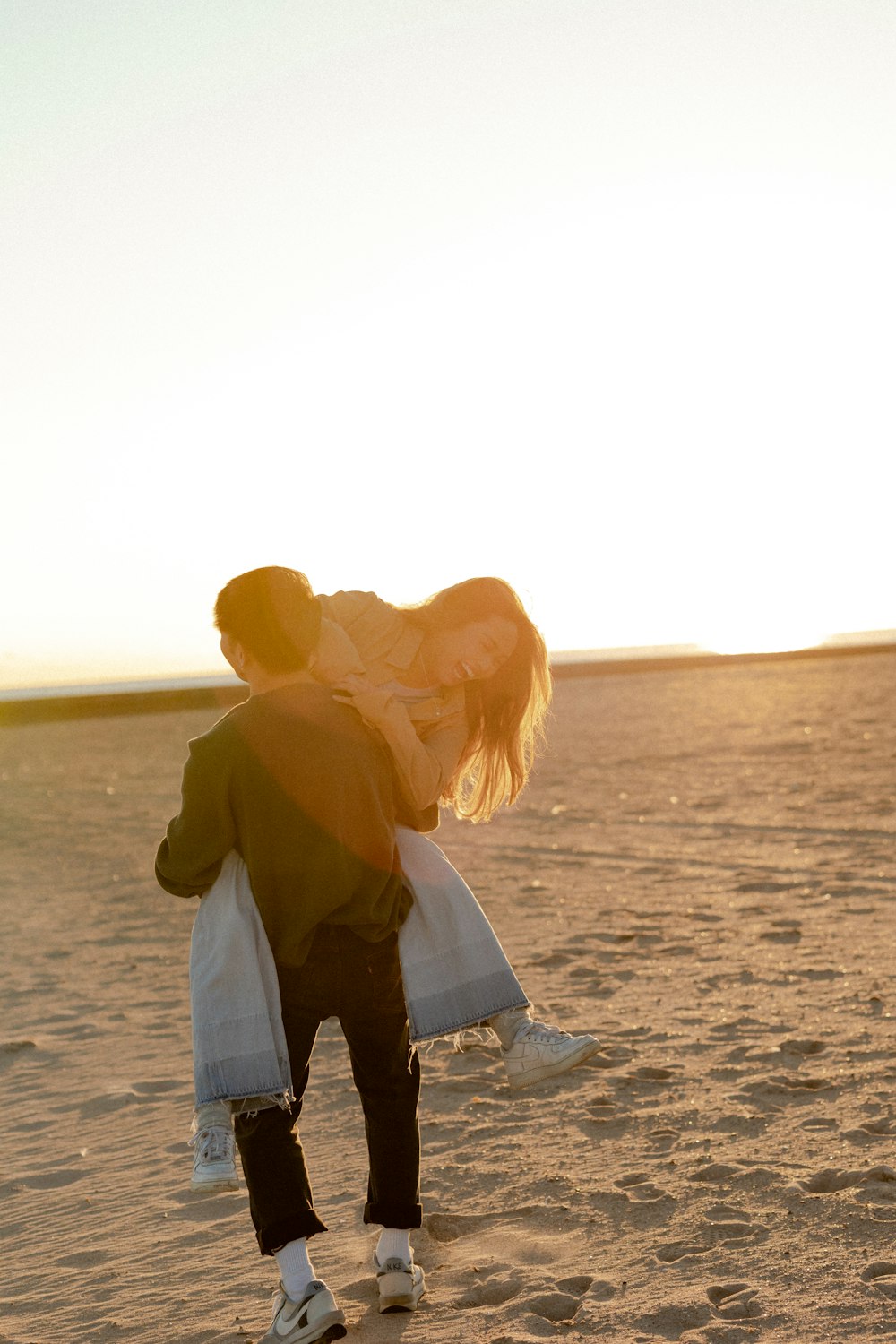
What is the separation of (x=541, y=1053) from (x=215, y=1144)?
93cm

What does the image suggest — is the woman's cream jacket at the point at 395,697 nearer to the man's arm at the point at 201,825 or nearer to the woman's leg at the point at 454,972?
the woman's leg at the point at 454,972

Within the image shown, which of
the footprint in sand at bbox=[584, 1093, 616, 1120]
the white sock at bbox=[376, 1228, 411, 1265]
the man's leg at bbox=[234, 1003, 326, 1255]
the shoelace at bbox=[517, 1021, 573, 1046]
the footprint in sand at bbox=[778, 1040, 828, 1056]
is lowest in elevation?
the footprint in sand at bbox=[584, 1093, 616, 1120]

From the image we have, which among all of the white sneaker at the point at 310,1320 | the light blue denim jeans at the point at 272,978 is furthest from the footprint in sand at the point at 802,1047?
the white sneaker at the point at 310,1320

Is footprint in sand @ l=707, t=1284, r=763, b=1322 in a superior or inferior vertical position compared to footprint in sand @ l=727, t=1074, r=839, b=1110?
superior

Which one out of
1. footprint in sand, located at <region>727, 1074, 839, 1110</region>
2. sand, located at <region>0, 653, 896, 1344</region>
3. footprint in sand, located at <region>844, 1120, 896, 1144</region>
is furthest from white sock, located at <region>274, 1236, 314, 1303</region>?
footprint in sand, located at <region>727, 1074, 839, 1110</region>

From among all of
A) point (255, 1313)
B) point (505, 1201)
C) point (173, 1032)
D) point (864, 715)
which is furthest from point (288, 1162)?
point (864, 715)

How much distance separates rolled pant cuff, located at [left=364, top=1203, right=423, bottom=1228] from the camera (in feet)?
12.1

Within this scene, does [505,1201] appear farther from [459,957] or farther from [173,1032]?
[173,1032]

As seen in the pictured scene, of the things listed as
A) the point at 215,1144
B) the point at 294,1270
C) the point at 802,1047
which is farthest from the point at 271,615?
the point at 802,1047

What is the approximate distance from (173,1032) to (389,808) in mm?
3898

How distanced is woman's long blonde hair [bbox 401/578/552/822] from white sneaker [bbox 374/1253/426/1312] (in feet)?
4.32

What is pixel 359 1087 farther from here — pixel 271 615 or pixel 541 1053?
pixel 271 615

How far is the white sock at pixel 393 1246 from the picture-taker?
Result: 3695mm

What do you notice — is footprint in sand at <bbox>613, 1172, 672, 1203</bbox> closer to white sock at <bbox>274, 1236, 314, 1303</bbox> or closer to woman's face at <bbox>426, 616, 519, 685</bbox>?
white sock at <bbox>274, 1236, 314, 1303</bbox>
